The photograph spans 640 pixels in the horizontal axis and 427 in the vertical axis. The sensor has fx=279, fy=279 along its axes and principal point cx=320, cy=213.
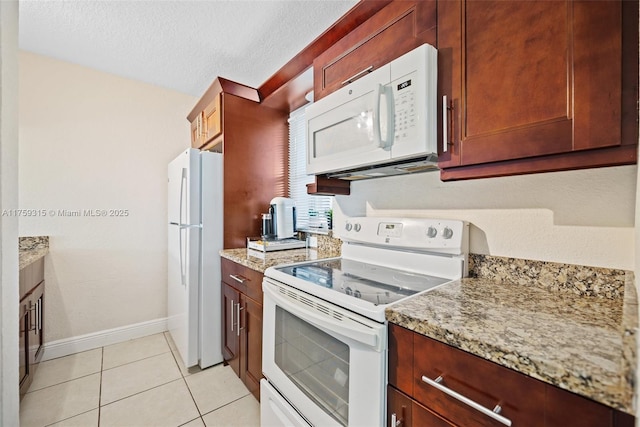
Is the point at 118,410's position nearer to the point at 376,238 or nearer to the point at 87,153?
the point at 376,238

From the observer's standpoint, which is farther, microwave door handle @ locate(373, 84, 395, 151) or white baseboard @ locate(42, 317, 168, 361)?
white baseboard @ locate(42, 317, 168, 361)

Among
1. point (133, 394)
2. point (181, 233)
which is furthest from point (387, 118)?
point (133, 394)

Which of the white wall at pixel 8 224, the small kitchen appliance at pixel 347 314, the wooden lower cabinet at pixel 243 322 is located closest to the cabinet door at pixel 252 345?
the wooden lower cabinet at pixel 243 322

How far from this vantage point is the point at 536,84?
87 cm

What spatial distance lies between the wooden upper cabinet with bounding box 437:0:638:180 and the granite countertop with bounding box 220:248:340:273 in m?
1.01

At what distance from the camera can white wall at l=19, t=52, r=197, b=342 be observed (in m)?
2.25

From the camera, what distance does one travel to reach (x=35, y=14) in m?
1.75

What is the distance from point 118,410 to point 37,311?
102 cm

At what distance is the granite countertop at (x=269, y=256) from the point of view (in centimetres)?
164

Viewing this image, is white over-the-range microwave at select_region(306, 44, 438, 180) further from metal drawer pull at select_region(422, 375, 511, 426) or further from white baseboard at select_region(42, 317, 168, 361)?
white baseboard at select_region(42, 317, 168, 361)

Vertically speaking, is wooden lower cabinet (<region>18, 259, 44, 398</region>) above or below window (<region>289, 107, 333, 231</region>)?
below

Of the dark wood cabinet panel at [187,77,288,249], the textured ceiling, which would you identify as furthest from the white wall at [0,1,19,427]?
the dark wood cabinet panel at [187,77,288,249]

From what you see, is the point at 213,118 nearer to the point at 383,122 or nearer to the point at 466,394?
the point at 383,122

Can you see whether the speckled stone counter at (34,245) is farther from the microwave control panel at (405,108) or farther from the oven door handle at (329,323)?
the microwave control panel at (405,108)
